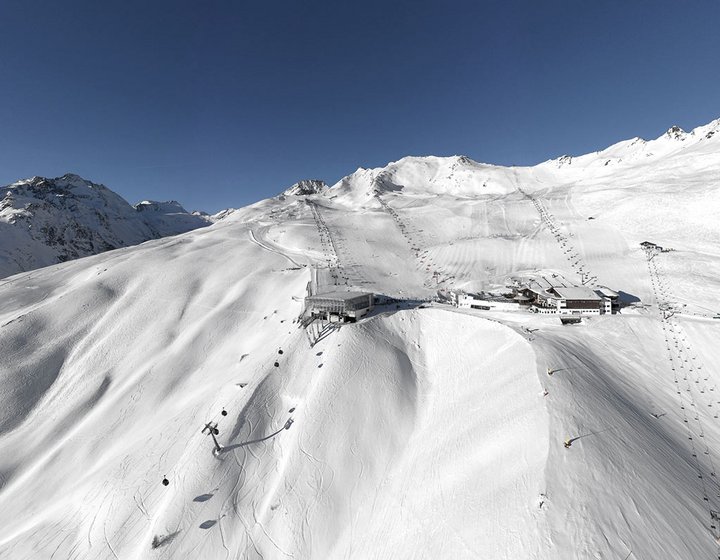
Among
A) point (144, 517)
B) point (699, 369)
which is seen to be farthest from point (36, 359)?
point (699, 369)

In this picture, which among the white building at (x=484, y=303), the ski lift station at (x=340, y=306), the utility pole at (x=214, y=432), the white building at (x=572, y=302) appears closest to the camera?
the utility pole at (x=214, y=432)

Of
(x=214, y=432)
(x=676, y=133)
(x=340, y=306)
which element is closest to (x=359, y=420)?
(x=214, y=432)

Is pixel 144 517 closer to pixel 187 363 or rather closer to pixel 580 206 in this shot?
pixel 187 363

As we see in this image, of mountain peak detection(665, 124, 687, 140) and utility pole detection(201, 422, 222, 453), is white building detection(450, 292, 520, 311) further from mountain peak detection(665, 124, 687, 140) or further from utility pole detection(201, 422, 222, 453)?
mountain peak detection(665, 124, 687, 140)

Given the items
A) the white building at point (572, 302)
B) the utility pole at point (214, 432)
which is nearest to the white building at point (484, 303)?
the white building at point (572, 302)

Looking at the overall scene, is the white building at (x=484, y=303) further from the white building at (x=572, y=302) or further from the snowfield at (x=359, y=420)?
the white building at (x=572, y=302)

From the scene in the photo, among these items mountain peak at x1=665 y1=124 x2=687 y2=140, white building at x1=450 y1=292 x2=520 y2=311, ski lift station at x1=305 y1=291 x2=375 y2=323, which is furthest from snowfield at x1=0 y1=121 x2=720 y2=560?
mountain peak at x1=665 y1=124 x2=687 y2=140
